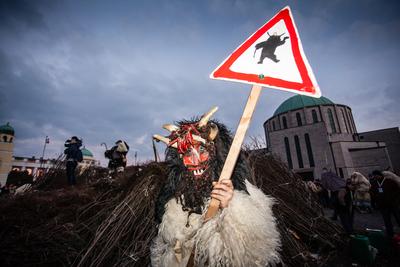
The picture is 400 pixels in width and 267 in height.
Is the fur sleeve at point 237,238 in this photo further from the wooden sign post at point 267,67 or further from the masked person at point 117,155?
the masked person at point 117,155

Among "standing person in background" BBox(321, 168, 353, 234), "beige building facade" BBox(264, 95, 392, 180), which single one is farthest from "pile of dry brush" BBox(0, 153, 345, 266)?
"beige building facade" BBox(264, 95, 392, 180)

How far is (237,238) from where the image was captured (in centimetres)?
134

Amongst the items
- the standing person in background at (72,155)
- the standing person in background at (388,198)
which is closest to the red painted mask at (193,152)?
the standing person in background at (72,155)

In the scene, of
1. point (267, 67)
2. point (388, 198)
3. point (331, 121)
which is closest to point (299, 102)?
point (331, 121)

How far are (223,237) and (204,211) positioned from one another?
10.6 inches

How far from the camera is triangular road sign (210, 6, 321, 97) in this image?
4.19 ft

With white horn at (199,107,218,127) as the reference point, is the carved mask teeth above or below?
below

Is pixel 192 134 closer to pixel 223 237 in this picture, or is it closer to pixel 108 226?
pixel 223 237

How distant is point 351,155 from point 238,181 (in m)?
39.3

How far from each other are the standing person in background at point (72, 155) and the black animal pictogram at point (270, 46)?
588cm

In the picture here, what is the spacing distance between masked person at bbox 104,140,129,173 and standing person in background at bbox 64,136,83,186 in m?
0.87

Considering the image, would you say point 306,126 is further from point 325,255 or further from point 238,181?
point 238,181

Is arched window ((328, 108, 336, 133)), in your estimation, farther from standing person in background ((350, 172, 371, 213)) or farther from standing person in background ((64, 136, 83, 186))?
standing person in background ((64, 136, 83, 186))

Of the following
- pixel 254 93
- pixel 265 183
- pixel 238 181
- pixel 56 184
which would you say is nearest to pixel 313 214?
pixel 265 183
